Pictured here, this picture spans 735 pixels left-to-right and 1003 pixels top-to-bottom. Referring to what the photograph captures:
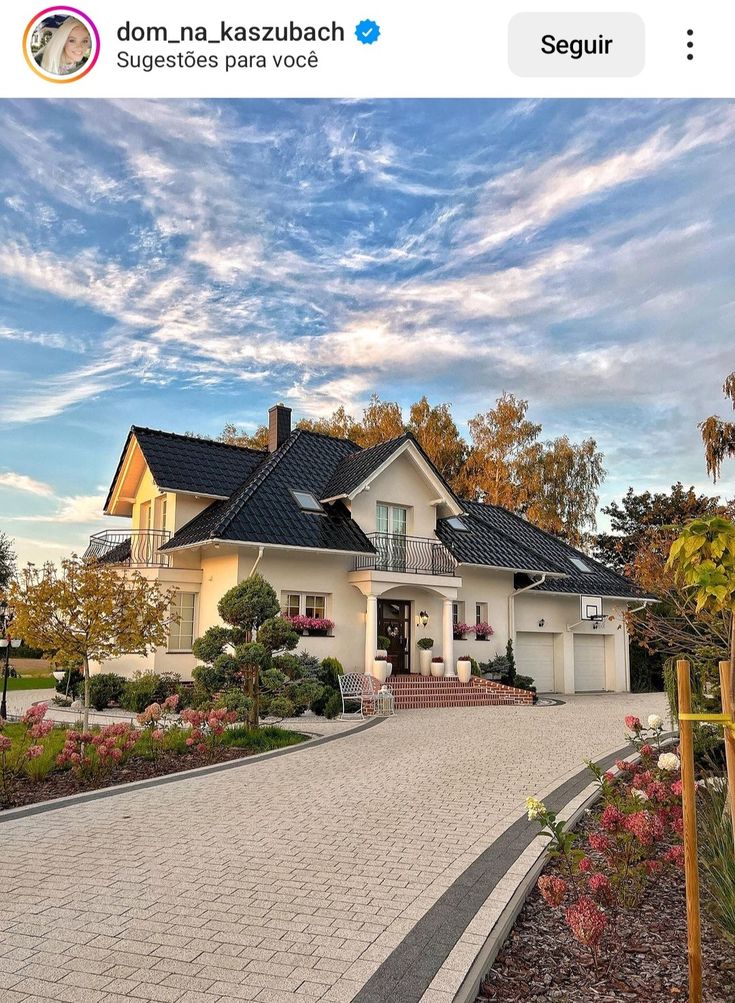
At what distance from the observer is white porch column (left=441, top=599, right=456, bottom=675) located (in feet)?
67.8

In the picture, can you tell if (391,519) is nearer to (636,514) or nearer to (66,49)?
(66,49)

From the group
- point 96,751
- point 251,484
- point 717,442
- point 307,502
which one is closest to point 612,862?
point 96,751

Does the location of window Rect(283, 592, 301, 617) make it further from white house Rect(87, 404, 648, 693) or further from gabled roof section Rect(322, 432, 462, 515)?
gabled roof section Rect(322, 432, 462, 515)

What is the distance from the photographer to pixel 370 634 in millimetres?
19141

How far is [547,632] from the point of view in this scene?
2503 centimetres


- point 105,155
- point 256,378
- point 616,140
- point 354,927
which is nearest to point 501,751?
point 354,927

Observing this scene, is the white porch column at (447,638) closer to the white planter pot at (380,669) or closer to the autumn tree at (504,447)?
the white planter pot at (380,669)

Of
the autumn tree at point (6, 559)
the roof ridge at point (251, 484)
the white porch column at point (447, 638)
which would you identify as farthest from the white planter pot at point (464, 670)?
the autumn tree at point (6, 559)

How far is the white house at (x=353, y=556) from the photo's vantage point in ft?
61.1

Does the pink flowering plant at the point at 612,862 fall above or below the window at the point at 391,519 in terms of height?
below

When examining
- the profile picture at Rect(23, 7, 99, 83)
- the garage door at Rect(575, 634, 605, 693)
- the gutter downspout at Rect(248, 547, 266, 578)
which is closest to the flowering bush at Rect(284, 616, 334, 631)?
the gutter downspout at Rect(248, 547, 266, 578)

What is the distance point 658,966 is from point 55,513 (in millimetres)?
17921

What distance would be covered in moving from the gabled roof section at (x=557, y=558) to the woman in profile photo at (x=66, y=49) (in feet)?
71.1

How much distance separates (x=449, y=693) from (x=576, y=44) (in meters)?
17.4
